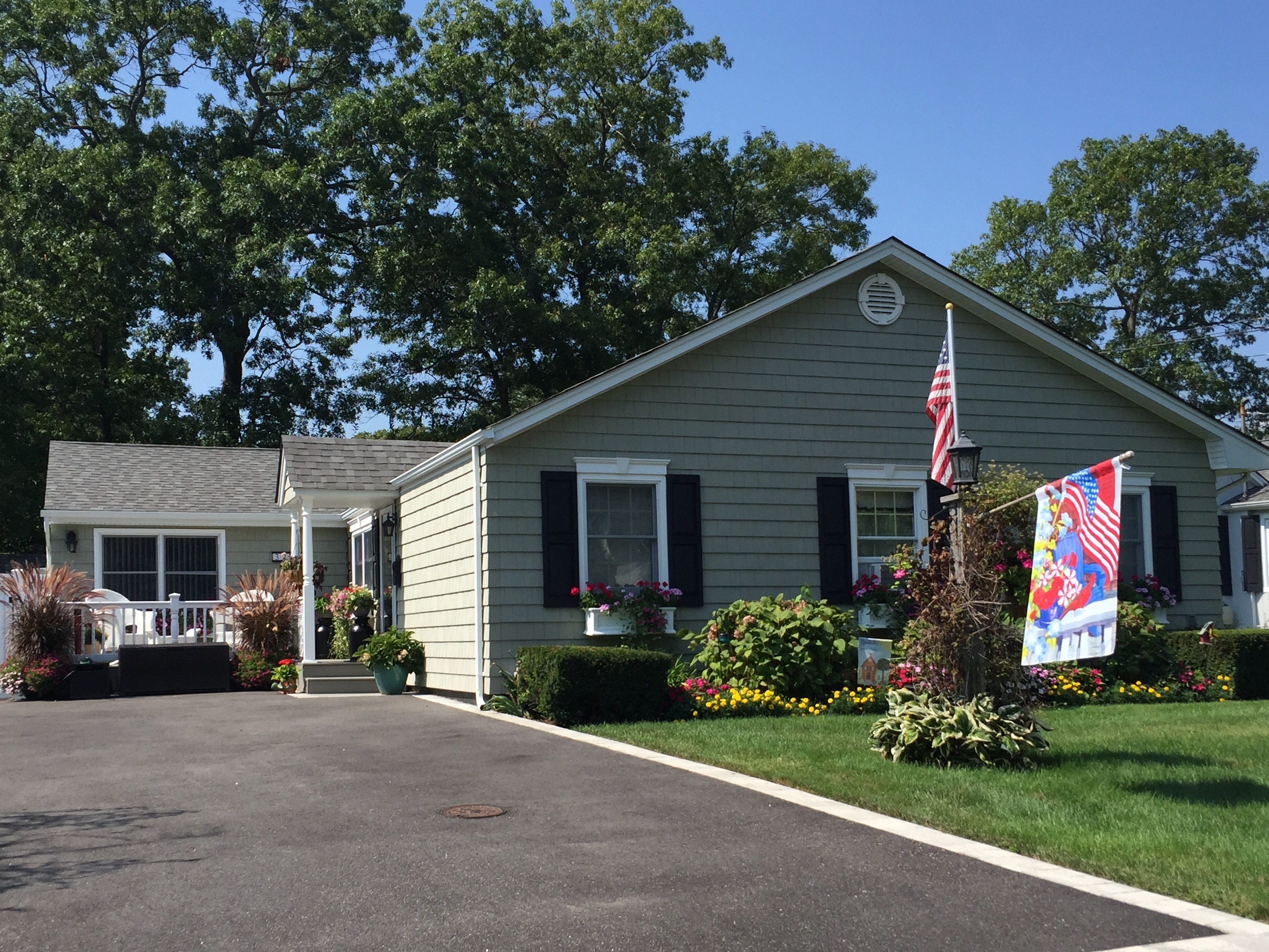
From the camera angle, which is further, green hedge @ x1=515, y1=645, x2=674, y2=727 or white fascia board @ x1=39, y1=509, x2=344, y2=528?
white fascia board @ x1=39, y1=509, x2=344, y2=528

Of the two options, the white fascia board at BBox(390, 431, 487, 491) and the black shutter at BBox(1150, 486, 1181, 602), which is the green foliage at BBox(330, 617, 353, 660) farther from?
the black shutter at BBox(1150, 486, 1181, 602)

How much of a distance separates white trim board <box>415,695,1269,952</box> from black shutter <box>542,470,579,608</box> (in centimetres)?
421

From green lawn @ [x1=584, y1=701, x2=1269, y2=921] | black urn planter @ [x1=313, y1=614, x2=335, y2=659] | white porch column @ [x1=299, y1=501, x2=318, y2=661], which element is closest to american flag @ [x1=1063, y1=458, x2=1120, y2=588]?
green lawn @ [x1=584, y1=701, x2=1269, y2=921]

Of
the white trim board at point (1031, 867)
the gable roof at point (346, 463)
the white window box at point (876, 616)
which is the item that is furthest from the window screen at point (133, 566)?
the white trim board at point (1031, 867)

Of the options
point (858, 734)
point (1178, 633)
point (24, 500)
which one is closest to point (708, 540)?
point (858, 734)

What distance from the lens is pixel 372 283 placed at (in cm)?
3039

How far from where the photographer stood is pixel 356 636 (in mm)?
17406

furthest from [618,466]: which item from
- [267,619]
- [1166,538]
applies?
[1166,538]

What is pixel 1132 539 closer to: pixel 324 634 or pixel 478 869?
pixel 324 634

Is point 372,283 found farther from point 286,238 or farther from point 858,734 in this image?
point 858,734

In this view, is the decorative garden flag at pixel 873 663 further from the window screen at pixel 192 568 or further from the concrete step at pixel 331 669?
the window screen at pixel 192 568

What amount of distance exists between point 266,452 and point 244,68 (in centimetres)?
1456

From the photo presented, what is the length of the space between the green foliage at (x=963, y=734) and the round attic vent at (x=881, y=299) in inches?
293

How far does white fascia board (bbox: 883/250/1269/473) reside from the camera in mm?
15695
